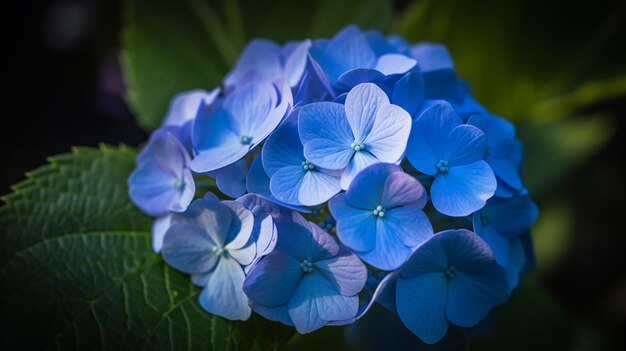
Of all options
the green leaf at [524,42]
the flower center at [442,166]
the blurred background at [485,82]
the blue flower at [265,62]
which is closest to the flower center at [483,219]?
the flower center at [442,166]

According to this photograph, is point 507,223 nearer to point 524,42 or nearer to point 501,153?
point 501,153

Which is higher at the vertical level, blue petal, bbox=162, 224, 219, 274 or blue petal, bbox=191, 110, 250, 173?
blue petal, bbox=191, 110, 250, 173

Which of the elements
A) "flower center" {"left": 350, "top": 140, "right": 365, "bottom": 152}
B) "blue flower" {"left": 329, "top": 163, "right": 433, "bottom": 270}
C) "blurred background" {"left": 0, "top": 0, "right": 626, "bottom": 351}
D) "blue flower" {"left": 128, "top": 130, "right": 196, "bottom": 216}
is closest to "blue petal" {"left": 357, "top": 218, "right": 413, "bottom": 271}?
"blue flower" {"left": 329, "top": 163, "right": 433, "bottom": 270}

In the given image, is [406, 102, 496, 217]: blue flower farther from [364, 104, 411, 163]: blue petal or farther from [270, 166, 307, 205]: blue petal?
[270, 166, 307, 205]: blue petal

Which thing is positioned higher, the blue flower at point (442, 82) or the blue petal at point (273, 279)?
the blue flower at point (442, 82)

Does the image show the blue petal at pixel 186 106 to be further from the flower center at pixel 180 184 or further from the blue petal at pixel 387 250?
the blue petal at pixel 387 250

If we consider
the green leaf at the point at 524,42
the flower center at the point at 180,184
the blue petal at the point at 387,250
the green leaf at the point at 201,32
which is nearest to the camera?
A: the blue petal at the point at 387,250

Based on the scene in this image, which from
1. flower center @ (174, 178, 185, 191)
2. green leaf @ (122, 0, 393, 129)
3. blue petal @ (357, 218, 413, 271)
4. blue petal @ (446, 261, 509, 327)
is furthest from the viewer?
green leaf @ (122, 0, 393, 129)

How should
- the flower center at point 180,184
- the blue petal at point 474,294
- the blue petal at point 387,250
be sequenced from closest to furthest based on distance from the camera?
the blue petal at point 387,250
the blue petal at point 474,294
the flower center at point 180,184
